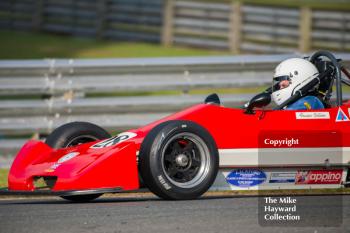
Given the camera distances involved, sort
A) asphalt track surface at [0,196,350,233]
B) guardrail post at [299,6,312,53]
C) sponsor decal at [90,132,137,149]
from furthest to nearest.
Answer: guardrail post at [299,6,312,53] → sponsor decal at [90,132,137,149] → asphalt track surface at [0,196,350,233]

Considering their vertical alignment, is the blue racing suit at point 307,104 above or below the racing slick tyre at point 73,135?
above

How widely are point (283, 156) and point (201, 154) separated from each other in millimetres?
786

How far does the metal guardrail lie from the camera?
10.7 m

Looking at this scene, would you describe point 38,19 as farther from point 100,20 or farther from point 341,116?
point 341,116

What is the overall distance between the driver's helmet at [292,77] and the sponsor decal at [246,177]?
102 cm

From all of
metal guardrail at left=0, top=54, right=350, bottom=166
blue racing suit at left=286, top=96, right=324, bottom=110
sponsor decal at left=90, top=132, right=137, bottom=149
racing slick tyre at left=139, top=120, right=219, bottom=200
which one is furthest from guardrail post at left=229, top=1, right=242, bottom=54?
racing slick tyre at left=139, top=120, right=219, bottom=200

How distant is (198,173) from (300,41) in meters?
11.6

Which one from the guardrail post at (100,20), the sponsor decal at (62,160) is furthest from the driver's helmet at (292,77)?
the guardrail post at (100,20)

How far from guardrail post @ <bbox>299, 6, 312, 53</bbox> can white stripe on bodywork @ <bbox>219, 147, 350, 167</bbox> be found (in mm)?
10687

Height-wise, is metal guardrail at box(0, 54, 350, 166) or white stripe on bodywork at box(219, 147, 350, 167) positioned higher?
metal guardrail at box(0, 54, 350, 166)

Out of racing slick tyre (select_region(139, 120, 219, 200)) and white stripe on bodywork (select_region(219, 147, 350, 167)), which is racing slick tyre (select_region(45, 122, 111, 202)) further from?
white stripe on bodywork (select_region(219, 147, 350, 167))

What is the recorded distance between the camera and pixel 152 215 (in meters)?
6.46

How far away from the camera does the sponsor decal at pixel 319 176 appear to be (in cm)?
775

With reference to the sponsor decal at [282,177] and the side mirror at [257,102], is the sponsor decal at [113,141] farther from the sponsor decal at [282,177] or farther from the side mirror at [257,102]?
the sponsor decal at [282,177]
